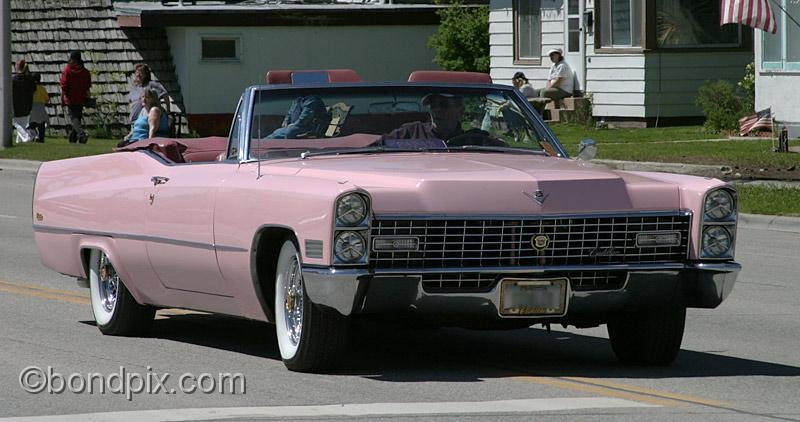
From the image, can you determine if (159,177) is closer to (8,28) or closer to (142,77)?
(142,77)

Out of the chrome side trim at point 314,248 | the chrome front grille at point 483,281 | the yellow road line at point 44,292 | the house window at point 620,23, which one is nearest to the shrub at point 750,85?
the house window at point 620,23

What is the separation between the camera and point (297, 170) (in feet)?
28.3

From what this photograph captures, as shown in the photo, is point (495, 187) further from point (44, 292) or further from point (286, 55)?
point (286, 55)

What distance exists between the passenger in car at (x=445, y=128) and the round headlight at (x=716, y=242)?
162cm

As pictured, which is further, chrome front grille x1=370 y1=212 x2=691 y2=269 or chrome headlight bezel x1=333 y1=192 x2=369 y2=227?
chrome front grille x1=370 y1=212 x2=691 y2=269

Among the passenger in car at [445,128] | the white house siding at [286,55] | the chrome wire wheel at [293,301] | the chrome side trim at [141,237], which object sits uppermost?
the white house siding at [286,55]

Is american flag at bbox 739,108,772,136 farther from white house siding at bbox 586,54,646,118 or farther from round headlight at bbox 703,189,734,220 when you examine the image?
round headlight at bbox 703,189,734,220

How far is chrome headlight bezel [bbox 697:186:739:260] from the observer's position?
329 inches

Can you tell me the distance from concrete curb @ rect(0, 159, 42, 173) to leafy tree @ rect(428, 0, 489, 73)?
11.2 m

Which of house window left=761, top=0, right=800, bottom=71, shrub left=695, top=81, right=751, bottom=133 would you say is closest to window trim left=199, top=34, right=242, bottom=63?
shrub left=695, top=81, right=751, bottom=133

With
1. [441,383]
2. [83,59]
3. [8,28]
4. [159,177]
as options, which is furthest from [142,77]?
[441,383]

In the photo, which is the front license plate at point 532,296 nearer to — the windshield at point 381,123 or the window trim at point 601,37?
the windshield at point 381,123

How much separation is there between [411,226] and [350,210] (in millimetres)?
316

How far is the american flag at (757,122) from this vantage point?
27.9 m
